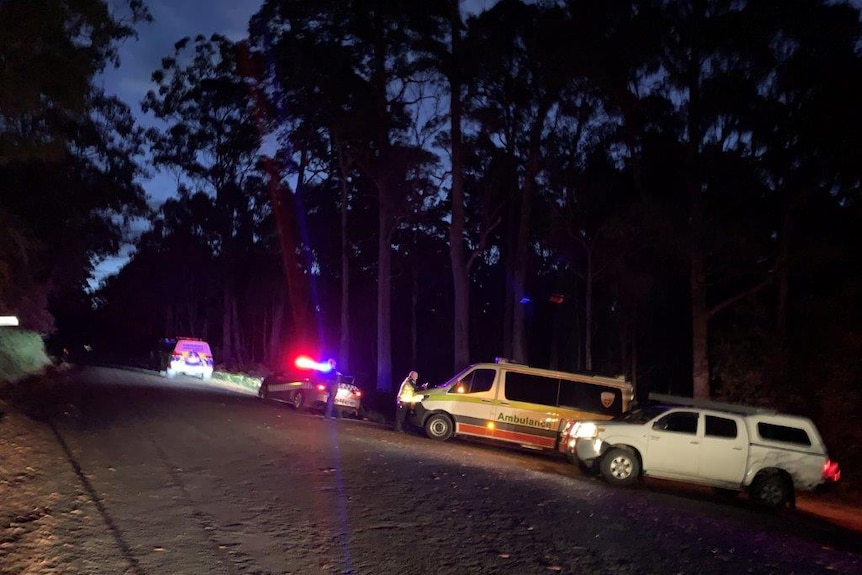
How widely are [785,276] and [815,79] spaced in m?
5.64

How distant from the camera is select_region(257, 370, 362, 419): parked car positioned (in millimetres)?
23406

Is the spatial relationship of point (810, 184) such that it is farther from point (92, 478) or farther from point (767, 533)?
point (92, 478)

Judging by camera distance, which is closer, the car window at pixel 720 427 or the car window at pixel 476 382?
the car window at pixel 720 427

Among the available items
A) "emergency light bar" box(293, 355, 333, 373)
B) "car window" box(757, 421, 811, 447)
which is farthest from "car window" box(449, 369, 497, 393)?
"emergency light bar" box(293, 355, 333, 373)

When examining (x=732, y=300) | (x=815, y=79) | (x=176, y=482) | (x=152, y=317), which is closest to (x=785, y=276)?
(x=732, y=300)

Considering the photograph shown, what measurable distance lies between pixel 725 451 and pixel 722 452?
6cm

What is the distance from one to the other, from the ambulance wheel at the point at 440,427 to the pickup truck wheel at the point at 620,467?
5.00 m

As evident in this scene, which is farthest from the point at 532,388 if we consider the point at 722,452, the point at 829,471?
the point at 829,471

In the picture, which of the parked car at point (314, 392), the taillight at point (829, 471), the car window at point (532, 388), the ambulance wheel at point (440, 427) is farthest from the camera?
the parked car at point (314, 392)

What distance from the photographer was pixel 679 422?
13688 mm

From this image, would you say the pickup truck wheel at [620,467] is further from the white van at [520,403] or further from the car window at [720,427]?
the white van at [520,403]

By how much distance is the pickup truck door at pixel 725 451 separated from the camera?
43.9 feet

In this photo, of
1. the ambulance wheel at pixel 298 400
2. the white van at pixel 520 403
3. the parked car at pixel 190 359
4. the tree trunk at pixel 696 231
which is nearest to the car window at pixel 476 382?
the white van at pixel 520 403

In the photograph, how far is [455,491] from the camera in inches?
404
